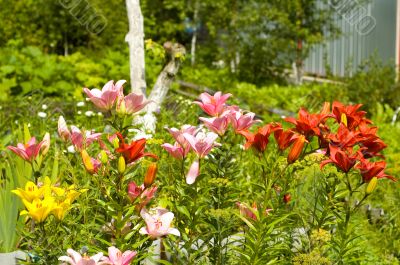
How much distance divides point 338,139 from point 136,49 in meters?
3.62

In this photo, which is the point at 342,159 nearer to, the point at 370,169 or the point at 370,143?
the point at 370,169

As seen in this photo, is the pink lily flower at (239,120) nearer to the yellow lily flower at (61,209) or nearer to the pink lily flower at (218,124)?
the pink lily flower at (218,124)

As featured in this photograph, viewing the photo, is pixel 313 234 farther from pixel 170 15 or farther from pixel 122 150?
pixel 170 15

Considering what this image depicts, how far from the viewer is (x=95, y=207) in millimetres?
2877

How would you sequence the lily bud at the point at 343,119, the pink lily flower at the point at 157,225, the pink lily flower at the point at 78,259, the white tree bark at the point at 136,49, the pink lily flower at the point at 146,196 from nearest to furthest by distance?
the pink lily flower at the point at 78,259 → the pink lily flower at the point at 157,225 → the pink lily flower at the point at 146,196 → the lily bud at the point at 343,119 → the white tree bark at the point at 136,49

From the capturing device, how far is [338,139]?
2.74 m

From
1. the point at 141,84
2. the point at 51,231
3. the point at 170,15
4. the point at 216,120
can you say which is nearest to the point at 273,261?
the point at 216,120

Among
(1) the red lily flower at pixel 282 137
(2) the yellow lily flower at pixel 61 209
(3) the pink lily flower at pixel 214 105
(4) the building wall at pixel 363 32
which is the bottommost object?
(4) the building wall at pixel 363 32

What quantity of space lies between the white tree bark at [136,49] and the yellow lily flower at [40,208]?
12.2ft

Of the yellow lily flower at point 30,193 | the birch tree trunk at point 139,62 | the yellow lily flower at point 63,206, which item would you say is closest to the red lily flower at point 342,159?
the yellow lily flower at point 63,206

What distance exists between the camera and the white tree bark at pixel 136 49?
6.09 metres

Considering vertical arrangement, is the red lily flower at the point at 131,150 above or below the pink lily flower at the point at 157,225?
above

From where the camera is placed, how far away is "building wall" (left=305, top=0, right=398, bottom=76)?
1408 cm

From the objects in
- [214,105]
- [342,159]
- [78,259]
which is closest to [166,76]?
[214,105]
